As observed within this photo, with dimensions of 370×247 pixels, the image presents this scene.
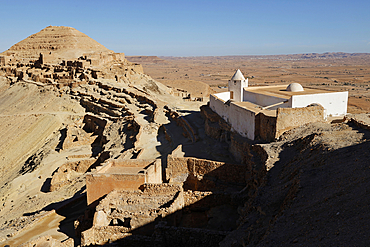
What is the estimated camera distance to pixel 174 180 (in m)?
13.0

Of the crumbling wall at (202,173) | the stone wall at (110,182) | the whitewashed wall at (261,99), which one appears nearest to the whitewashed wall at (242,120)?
the whitewashed wall at (261,99)

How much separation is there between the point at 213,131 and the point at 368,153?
31.8 ft

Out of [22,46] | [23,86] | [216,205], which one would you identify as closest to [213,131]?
[216,205]

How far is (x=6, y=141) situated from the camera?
23.0m

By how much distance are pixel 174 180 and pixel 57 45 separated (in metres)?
42.2

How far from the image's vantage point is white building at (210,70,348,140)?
467 inches

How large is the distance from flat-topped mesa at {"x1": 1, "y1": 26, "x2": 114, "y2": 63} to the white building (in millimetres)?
30657

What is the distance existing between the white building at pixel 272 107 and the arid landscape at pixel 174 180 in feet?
1.60

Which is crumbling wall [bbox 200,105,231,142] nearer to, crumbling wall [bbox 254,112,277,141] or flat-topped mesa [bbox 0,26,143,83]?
crumbling wall [bbox 254,112,277,141]

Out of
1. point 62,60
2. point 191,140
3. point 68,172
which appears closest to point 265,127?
point 191,140

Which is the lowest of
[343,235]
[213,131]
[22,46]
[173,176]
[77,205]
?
[77,205]

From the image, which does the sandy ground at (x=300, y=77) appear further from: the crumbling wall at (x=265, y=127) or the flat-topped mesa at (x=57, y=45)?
the flat-topped mesa at (x=57, y=45)

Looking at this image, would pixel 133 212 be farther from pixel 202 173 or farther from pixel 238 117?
pixel 238 117

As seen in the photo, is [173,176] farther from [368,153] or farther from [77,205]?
[368,153]
